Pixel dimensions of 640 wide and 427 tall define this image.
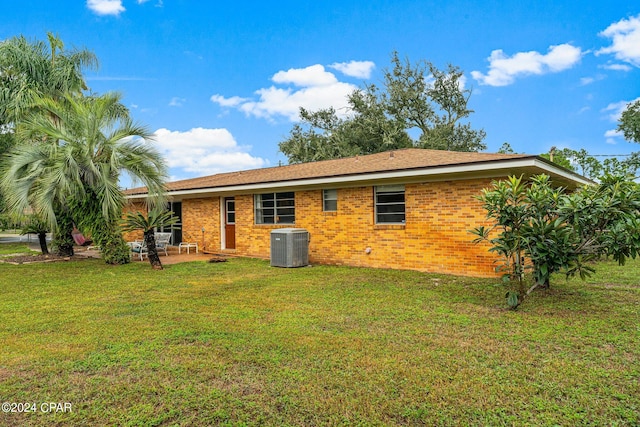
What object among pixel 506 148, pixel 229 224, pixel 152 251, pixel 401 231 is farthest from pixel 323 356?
pixel 506 148

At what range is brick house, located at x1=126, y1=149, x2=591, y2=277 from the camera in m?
9.18

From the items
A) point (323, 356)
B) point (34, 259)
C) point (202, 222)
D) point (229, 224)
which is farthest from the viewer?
point (202, 222)

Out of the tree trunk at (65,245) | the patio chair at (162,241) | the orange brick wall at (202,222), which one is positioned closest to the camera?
the tree trunk at (65,245)

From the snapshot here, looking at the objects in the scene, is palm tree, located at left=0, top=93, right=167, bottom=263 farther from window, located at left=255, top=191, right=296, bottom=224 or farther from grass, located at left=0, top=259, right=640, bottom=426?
grass, located at left=0, top=259, right=640, bottom=426

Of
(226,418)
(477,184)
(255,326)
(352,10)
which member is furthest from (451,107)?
(226,418)

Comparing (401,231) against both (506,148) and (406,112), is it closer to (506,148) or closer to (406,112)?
(406,112)

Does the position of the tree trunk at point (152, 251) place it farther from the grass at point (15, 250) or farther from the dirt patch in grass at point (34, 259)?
the grass at point (15, 250)

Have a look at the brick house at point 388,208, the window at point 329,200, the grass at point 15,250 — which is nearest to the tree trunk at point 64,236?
the grass at point 15,250

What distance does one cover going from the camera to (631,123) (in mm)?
29766

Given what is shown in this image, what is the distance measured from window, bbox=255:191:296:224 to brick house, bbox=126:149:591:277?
1.3 inches

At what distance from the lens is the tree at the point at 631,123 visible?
1156 inches

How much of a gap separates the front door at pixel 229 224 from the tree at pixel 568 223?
35.3ft

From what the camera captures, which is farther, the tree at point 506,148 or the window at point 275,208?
the tree at point 506,148

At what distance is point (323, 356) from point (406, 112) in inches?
1189
